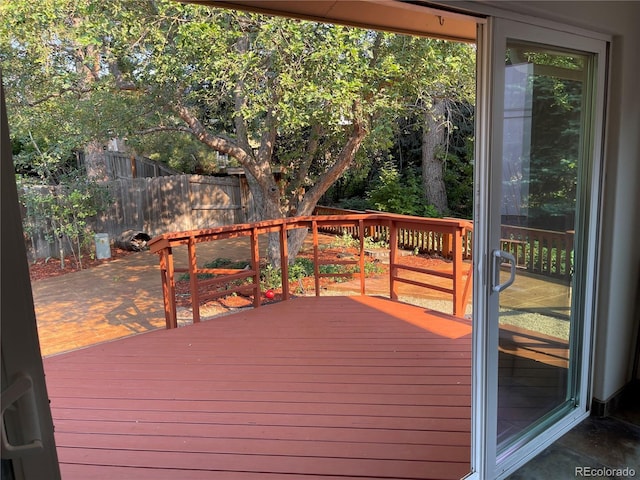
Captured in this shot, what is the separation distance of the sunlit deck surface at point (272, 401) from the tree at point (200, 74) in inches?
107

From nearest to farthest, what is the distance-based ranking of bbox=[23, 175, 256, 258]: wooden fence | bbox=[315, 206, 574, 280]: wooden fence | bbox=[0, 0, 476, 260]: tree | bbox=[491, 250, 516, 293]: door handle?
bbox=[491, 250, 516, 293]: door handle, bbox=[315, 206, 574, 280]: wooden fence, bbox=[0, 0, 476, 260]: tree, bbox=[23, 175, 256, 258]: wooden fence

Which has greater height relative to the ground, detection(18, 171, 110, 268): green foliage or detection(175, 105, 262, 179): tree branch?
detection(175, 105, 262, 179): tree branch

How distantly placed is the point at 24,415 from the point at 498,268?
60.5 inches

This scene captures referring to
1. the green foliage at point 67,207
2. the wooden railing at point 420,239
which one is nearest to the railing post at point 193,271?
the wooden railing at point 420,239

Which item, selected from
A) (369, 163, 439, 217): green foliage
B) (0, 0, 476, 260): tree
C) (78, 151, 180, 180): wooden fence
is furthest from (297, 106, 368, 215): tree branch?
(78, 151, 180, 180): wooden fence

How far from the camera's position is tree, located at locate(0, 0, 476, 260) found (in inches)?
191

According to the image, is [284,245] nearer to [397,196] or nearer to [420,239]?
[420,239]

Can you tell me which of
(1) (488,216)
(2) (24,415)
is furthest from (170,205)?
(2) (24,415)

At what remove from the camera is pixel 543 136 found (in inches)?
74.7

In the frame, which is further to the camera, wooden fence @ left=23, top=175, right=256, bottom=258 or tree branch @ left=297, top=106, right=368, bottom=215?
wooden fence @ left=23, top=175, right=256, bottom=258

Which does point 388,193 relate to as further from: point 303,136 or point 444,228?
point 444,228

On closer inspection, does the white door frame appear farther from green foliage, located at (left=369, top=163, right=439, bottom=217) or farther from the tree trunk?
the tree trunk

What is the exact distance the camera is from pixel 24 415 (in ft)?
2.46

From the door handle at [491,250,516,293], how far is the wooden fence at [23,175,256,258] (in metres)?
8.39
